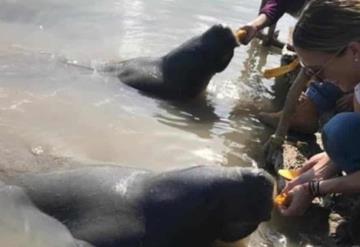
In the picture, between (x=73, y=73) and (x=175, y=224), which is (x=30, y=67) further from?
(x=175, y=224)

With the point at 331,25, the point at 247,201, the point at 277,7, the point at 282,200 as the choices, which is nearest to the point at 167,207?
the point at 247,201

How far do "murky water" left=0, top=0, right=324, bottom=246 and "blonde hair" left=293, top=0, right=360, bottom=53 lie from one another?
1257 millimetres

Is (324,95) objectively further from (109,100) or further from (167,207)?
(109,100)

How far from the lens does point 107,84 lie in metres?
6.14

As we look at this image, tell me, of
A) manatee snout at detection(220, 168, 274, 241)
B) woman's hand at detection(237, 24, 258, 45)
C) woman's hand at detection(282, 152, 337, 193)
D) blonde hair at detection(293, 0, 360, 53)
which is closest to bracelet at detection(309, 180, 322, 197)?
woman's hand at detection(282, 152, 337, 193)

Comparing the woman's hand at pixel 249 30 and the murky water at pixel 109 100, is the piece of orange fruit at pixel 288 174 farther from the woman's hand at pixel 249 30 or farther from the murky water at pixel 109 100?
the woman's hand at pixel 249 30

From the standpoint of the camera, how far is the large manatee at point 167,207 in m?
3.47

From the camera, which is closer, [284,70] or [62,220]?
[62,220]

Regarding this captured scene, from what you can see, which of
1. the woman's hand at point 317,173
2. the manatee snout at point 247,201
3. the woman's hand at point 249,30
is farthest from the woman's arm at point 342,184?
the woman's hand at point 249,30

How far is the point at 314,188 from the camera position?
366cm

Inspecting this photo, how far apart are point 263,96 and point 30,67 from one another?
2306mm

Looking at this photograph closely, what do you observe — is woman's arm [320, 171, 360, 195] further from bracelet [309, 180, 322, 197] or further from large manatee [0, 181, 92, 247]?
large manatee [0, 181, 92, 247]

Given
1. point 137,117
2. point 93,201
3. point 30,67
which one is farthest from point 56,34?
point 93,201

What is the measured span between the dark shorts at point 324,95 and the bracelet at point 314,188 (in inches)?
46.9
